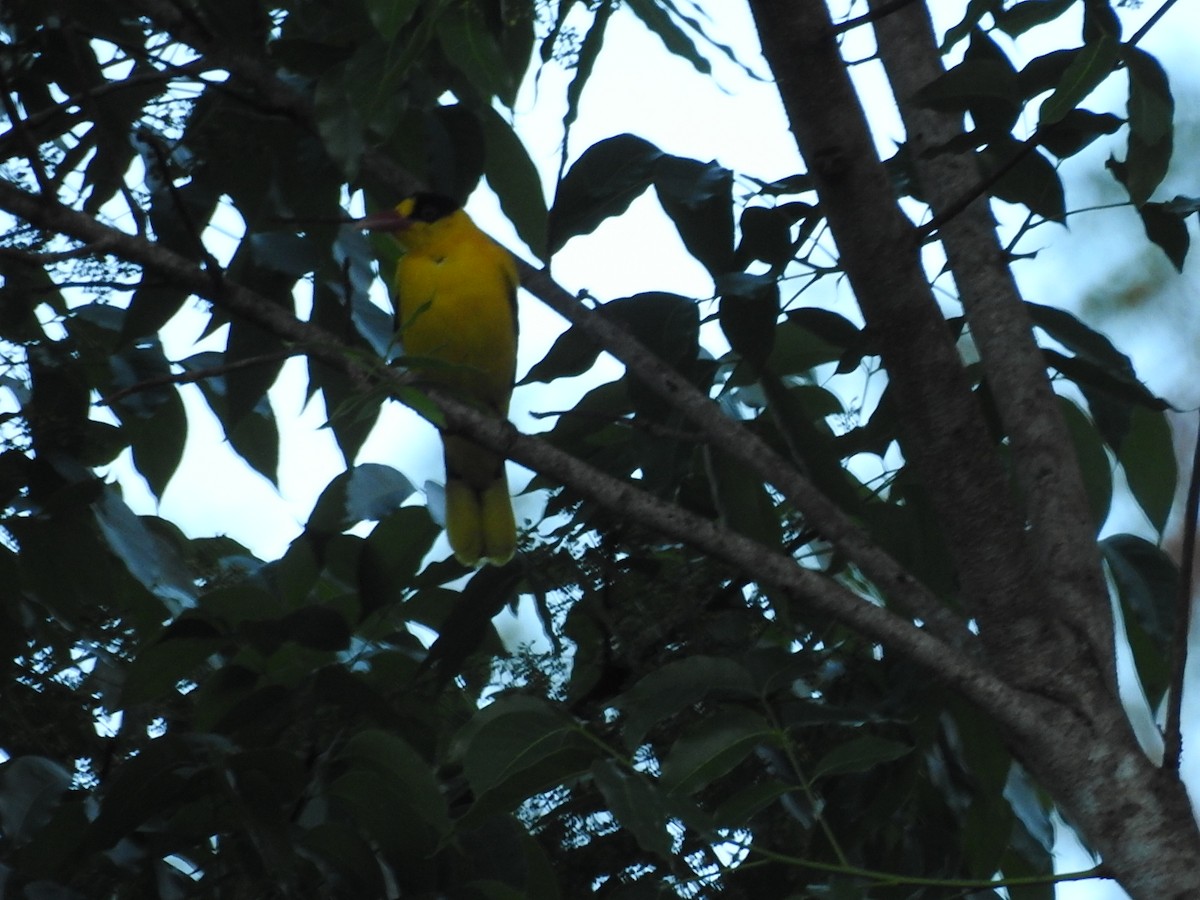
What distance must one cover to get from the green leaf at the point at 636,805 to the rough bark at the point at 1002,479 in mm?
360

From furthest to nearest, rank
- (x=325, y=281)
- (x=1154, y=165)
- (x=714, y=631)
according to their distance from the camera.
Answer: (x=325, y=281) → (x=714, y=631) → (x=1154, y=165)

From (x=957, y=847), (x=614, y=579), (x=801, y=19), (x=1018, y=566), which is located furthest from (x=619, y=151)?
(x=957, y=847)

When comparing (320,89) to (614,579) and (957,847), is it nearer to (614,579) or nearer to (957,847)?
(614,579)

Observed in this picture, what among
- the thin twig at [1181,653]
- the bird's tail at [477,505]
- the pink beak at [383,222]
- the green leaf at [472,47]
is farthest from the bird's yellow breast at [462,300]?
the thin twig at [1181,653]

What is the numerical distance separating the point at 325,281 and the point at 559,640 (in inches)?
25.8

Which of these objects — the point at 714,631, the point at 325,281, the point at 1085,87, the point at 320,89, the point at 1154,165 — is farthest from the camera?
the point at 325,281

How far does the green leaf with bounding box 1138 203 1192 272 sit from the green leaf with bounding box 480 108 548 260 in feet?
2.53

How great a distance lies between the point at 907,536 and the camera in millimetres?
1976

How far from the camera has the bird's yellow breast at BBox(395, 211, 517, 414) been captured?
329 centimetres

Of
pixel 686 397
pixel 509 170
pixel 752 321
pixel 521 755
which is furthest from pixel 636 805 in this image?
pixel 509 170

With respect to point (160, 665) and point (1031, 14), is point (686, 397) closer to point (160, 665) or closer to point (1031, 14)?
point (1031, 14)

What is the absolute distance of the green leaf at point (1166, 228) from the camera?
178cm

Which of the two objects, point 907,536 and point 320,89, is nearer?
point 320,89

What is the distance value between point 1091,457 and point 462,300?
1633 mm
